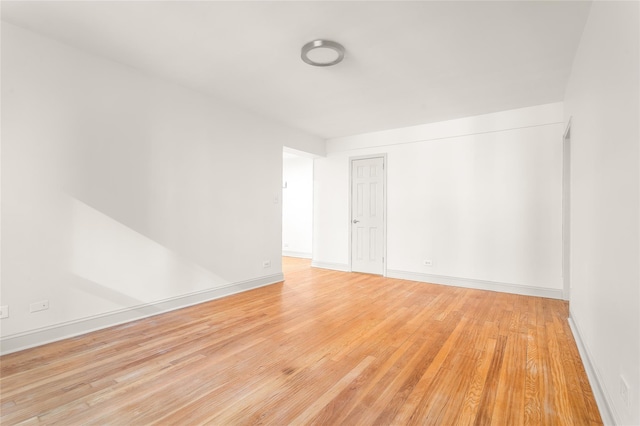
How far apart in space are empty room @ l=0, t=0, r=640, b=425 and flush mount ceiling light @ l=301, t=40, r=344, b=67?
Result: 0.02 m

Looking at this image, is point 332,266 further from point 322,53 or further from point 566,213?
point 322,53

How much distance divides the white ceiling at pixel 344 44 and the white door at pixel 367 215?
1.86m

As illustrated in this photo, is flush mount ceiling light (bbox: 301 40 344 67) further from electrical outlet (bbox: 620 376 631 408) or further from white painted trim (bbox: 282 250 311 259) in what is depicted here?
white painted trim (bbox: 282 250 311 259)

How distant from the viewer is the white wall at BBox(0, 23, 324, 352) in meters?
2.59

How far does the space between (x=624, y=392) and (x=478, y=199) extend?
3.73 metres

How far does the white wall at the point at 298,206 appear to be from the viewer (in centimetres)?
805

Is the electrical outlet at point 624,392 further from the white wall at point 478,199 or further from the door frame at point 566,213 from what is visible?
the white wall at point 478,199

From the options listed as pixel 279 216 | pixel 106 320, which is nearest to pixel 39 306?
pixel 106 320

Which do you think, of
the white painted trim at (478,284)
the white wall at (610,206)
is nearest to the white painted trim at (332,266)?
the white painted trim at (478,284)

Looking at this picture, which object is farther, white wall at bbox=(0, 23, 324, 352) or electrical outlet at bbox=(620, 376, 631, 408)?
white wall at bbox=(0, 23, 324, 352)

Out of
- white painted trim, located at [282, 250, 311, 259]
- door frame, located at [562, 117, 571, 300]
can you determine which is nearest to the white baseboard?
white painted trim, located at [282, 250, 311, 259]

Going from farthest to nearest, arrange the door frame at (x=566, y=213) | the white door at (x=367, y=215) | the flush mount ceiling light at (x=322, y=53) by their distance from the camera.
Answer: the white door at (x=367, y=215)
the door frame at (x=566, y=213)
the flush mount ceiling light at (x=322, y=53)

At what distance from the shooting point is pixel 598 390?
186 centimetres

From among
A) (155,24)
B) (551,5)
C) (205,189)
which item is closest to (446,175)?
(551,5)
